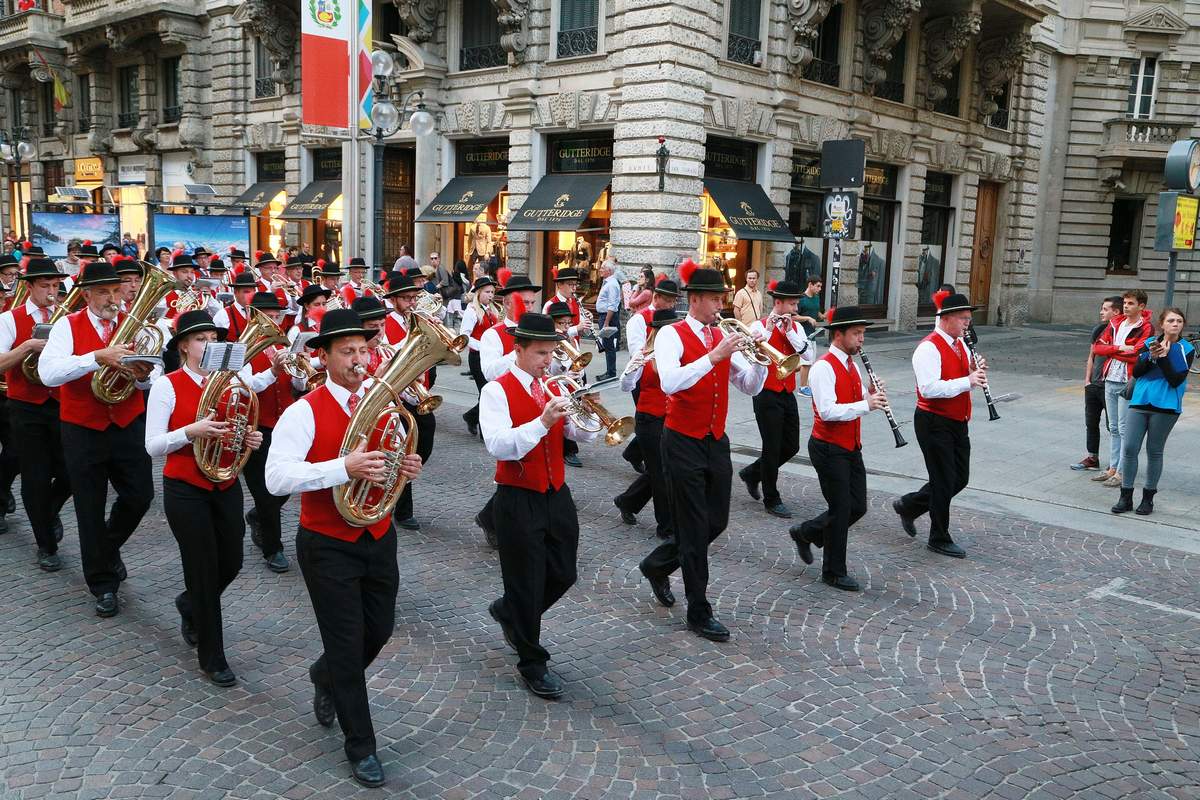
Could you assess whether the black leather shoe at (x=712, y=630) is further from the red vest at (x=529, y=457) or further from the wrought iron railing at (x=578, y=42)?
the wrought iron railing at (x=578, y=42)

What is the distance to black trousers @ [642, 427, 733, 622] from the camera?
6105 mm

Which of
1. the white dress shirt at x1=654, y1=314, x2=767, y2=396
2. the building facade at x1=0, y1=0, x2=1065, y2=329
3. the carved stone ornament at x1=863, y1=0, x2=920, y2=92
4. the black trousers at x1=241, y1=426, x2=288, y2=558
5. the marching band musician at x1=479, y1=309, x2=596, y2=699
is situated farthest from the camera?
the carved stone ornament at x1=863, y1=0, x2=920, y2=92

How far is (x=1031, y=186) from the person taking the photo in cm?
3128

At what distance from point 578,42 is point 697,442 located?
16861 mm

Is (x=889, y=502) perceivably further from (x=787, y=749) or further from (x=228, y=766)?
(x=228, y=766)

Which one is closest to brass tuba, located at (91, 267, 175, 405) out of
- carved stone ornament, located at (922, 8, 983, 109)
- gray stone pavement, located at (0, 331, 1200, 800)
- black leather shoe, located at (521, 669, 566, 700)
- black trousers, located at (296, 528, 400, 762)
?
gray stone pavement, located at (0, 331, 1200, 800)

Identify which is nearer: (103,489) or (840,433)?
(103,489)

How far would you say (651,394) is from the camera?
8172mm

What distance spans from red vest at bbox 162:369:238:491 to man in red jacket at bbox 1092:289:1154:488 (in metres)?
8.64

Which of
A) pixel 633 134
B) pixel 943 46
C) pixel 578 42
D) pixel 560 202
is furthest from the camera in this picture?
pixel 943 46

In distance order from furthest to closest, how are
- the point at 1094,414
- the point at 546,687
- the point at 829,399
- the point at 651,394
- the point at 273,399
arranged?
the point at 1094,414 → the point at 651,394 → the point at 273,399 → the point at 829,399 → the point at 546,687

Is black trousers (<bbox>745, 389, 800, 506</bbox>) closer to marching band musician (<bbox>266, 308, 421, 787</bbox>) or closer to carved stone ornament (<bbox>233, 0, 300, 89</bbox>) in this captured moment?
marching band musician (<bbox>266, 308, 421, 787</bbox>)

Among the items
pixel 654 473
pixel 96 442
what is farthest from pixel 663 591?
pixel 96 442

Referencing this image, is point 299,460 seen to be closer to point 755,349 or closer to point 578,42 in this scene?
point 755,349
